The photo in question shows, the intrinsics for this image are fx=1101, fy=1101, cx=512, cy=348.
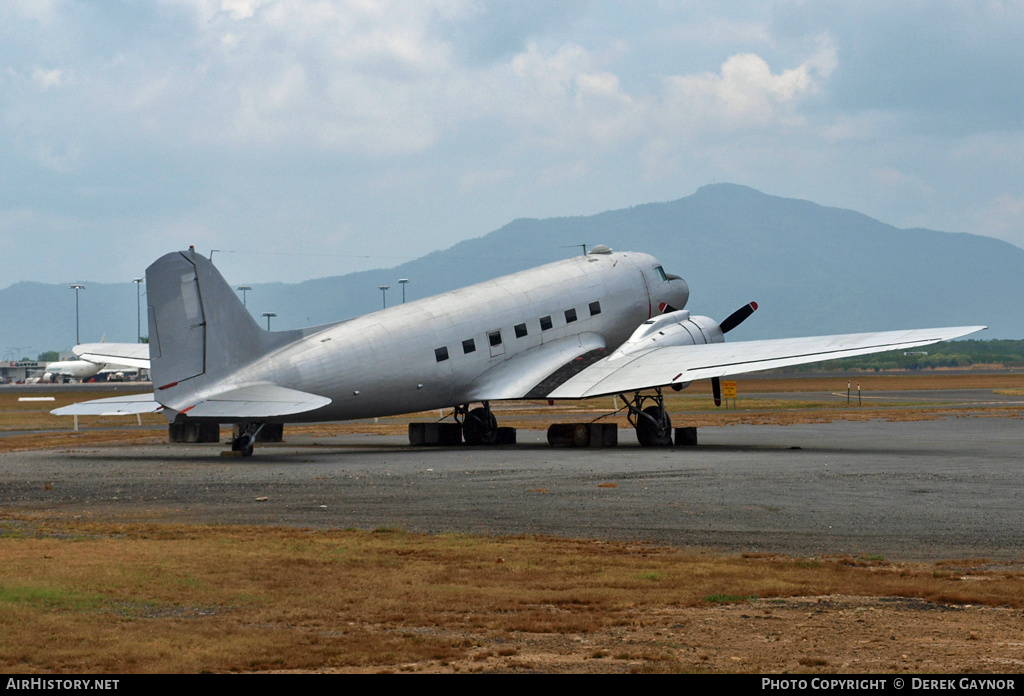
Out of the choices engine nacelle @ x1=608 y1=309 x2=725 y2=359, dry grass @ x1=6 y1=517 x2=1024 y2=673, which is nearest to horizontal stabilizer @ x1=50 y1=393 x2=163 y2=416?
dry grass @ x1=6 y1=517 x2=1024 y2=673

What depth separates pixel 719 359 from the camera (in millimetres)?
33375

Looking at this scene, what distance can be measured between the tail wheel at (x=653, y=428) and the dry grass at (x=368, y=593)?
20134mm

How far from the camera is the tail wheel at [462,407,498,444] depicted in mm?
37625

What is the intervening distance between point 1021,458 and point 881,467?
4.82m

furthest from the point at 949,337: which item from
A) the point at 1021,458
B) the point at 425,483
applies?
the point at 425,483

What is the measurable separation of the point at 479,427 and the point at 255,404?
10.8 metres

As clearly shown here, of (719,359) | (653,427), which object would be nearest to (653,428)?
(653,427)

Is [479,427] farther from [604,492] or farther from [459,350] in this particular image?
[604,492]

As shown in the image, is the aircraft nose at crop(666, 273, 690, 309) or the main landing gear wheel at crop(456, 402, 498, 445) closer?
the main landing gear wheel at crop(456, 402, 498, 445)

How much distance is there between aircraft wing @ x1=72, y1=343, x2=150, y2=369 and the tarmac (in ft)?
19.9

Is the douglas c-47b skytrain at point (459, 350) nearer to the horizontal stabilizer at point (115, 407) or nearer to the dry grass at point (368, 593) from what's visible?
the horizontal stabilizer at point (115, 407)

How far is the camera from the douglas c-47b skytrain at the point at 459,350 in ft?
96.4

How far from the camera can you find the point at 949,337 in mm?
30844

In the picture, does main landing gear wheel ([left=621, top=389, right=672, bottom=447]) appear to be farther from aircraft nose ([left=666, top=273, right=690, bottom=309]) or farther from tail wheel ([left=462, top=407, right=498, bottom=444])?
aircraft nose ([left=666, top=273, right=690, bottom=309])
